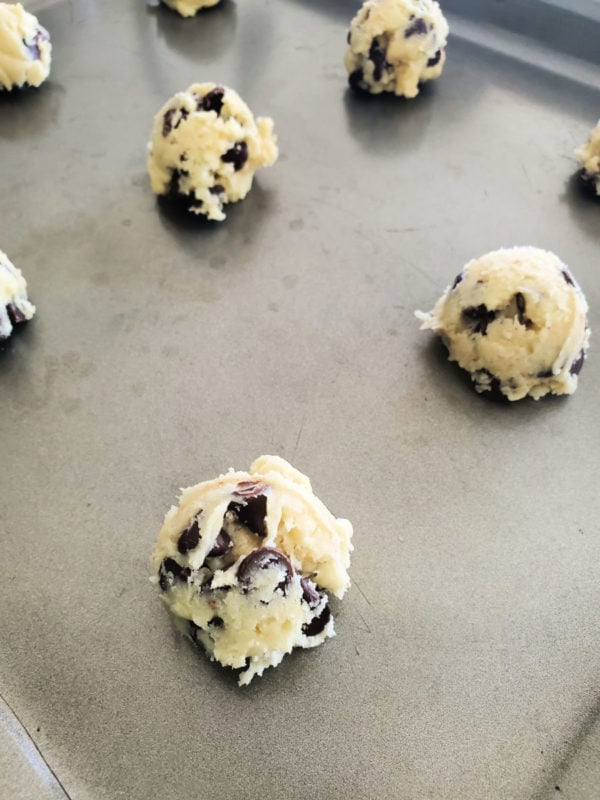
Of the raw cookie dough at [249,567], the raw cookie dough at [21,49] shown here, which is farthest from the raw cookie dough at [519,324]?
the raw cookie dough at [21,49]

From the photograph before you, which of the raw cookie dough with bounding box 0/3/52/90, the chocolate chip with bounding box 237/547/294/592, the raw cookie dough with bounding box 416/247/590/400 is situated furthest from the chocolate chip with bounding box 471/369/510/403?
the raw cookie dough with bounding box 0/3/52/90

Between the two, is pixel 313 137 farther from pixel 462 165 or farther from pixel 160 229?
pixel 160 229

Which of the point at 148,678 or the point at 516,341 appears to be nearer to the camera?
the point at 148,678

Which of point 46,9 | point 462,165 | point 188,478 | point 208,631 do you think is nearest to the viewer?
point 208,631

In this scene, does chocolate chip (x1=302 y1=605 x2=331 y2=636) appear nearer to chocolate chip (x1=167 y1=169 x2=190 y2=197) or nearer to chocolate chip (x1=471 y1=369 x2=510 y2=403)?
chocolate chip (x1=471 y1=369 x2=510 y2=403)

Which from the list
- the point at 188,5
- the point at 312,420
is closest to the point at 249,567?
the point at 312,420

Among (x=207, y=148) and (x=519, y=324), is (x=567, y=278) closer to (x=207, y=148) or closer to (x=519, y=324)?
(x=519, y=324)

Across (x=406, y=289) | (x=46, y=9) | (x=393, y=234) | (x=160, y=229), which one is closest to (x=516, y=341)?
(x=406, y=289)
